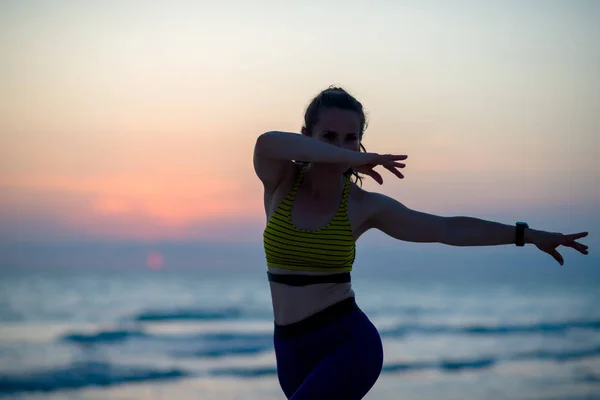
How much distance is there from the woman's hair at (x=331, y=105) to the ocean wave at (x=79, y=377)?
37.5ft

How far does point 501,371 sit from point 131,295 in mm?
20040

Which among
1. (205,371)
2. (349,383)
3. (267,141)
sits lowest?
(205,371)

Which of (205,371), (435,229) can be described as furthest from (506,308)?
(435,229)

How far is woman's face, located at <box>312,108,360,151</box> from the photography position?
13.7 feet

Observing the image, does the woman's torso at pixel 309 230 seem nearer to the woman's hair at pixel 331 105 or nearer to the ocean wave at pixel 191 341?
the woman's hair at pixel 331 105

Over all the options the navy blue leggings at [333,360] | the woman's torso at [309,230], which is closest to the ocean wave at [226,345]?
the navy blue leggings at [333,360]

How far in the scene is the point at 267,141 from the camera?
398 cm

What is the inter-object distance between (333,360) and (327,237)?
0.60 metres

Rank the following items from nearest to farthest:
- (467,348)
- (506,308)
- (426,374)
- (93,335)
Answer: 1. (426,374)
2. (467,348)
3. (93,335)
4. (506,308)

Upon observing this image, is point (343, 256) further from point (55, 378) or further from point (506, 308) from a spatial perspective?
point (506, 308)

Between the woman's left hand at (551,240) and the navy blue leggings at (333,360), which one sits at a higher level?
the woman's left hand at (551,240)

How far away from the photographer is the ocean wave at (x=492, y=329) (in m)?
22.6

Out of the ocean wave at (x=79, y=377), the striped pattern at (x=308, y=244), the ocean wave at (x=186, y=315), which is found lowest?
the ocean wave at (x=79, y=377)

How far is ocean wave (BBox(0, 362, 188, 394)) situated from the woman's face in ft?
37.9
